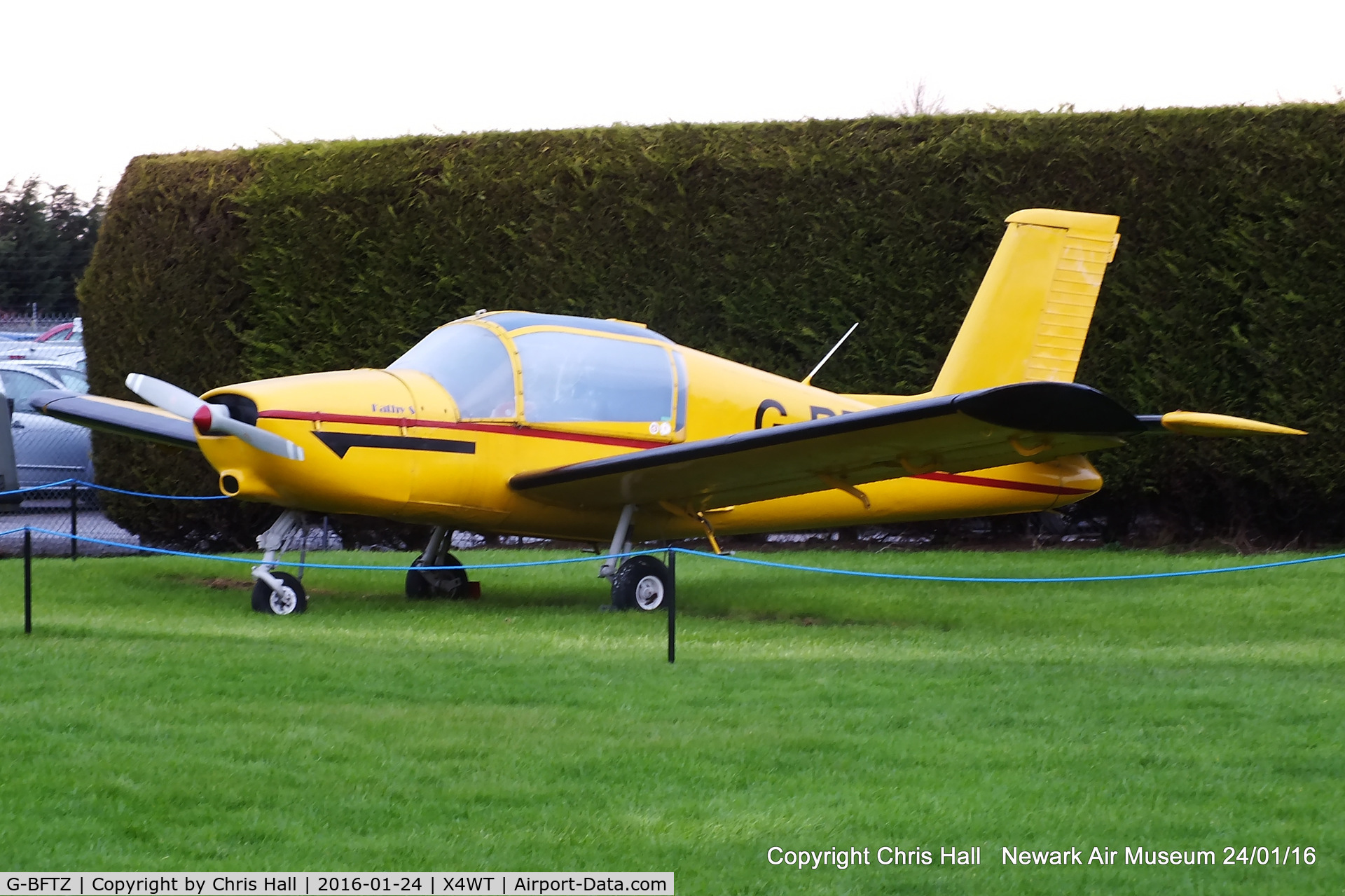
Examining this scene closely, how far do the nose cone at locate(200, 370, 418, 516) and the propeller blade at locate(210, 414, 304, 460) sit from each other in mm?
88

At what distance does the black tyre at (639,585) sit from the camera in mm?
9750

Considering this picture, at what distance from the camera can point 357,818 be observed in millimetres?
4609

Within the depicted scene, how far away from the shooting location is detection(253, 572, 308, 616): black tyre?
9.49 metres

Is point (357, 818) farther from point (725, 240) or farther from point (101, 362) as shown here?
point (101, 362)

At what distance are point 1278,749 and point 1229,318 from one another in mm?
8032

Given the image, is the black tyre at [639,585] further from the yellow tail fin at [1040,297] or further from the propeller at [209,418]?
the yellow tail fin at [1040,297]

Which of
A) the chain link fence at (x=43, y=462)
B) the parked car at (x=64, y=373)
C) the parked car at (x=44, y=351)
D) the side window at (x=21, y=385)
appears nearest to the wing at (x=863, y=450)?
the chain link fence at (x=43, y=462)

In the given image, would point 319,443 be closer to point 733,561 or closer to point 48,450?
point 733,561

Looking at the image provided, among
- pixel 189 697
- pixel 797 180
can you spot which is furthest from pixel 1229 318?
pixel 189 697

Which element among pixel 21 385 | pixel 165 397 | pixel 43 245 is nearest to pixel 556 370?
pixel 165 397

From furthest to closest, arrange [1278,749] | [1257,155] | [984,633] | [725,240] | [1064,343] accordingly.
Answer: [725,240], [1257,155], [1064,343], [984,633], [1278,749]

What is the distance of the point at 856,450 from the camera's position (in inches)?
350

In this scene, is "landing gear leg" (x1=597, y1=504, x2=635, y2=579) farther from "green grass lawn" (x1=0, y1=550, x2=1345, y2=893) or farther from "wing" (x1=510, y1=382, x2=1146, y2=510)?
"green grass lawn" (x1=0, y1=550, x2=1345, y2=893)

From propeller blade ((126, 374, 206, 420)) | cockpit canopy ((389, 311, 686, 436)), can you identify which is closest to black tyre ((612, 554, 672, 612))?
cockpit canopy ((389, 311, 686, 436))
